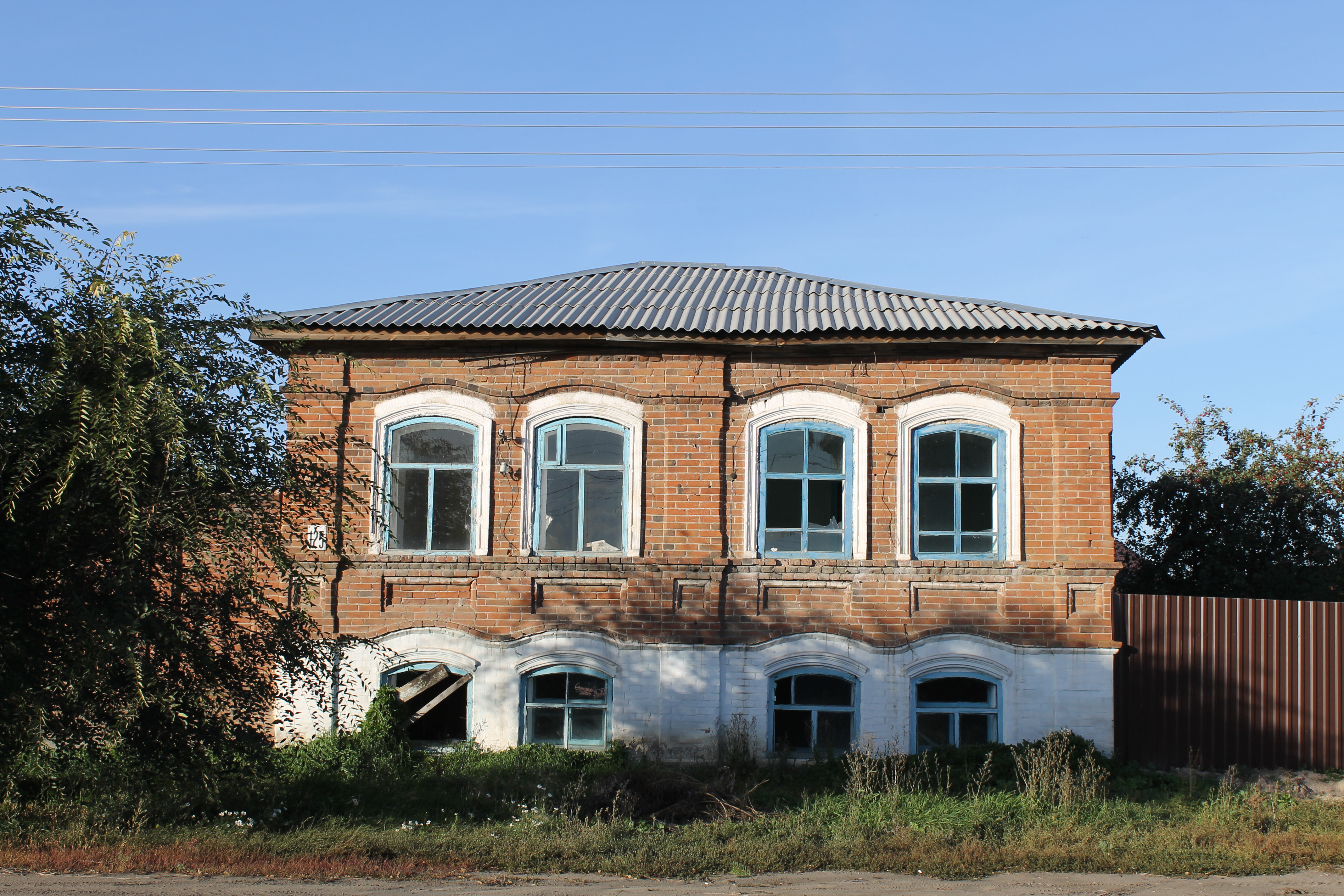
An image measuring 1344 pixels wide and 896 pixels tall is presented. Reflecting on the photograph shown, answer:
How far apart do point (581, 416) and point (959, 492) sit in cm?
428

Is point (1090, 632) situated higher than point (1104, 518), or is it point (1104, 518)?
point (1104, 518)

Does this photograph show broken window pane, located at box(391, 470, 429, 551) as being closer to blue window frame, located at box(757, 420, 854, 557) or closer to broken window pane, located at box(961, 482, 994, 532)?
blue window frame, located at box(757, 420, 854, 557)

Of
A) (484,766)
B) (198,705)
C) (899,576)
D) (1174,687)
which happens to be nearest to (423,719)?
(484,766)

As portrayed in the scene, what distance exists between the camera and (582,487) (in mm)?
11352

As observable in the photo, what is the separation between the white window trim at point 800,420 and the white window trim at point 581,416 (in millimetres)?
1176

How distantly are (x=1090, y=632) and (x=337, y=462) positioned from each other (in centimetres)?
839

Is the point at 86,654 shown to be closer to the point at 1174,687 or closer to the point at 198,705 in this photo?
the point at 198,705

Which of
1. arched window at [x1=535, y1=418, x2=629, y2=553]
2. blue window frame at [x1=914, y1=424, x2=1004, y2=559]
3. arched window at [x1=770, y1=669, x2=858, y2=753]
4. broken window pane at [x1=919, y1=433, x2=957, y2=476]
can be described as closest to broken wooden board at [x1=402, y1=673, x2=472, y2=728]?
arched window at [x1=535, y1=418, x2=629, y2=553]

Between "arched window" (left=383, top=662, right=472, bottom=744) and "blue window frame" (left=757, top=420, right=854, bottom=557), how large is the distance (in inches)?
144

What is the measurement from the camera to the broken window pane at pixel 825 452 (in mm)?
11359

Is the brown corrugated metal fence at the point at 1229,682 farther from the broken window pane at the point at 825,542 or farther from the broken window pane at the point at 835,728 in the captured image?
the broken window pane at the point at 825,542

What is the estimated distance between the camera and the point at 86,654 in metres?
6.73

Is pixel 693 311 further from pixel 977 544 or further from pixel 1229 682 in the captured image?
pixel 1229 682

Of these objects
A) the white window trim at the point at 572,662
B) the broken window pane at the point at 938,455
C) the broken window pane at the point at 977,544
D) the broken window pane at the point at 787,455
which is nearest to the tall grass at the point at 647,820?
the white window trim at the point at 572,662
